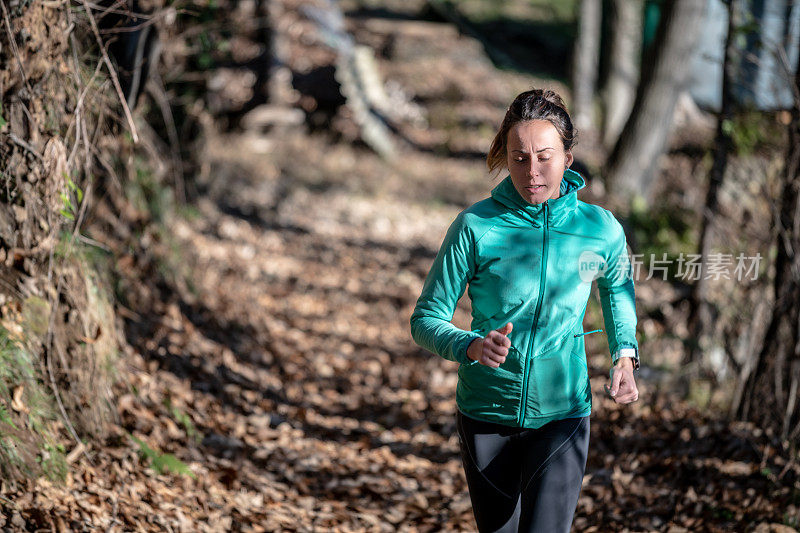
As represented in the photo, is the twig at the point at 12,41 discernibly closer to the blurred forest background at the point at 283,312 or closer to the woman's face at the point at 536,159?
the blurred forest background at the point at 283,312

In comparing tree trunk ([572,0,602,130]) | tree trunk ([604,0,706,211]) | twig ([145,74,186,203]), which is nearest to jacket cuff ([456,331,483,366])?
twig ([145,74,186,203])

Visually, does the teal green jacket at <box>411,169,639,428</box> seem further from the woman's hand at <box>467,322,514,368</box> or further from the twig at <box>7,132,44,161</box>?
the twig at <box>7,132,44,161</box>

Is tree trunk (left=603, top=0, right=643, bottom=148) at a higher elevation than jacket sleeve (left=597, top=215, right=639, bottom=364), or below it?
higher

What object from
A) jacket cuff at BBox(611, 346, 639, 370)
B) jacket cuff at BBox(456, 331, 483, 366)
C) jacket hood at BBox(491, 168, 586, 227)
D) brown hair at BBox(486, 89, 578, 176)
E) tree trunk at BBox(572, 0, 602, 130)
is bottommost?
jacket cuff at BBox(611, 346, 639, 370)

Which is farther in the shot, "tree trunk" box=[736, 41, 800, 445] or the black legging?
"tree trunk" box=[736, 41, 800, 445]

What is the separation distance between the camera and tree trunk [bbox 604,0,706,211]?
32.9 ft

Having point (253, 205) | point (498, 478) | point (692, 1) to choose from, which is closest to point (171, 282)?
point (253, 205)

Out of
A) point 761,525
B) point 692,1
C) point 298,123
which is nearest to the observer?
point 761,525

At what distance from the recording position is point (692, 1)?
32.6 feet

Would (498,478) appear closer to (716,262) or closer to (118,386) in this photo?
(118,386)

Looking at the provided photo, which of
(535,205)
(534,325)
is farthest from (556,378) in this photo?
(535,205)

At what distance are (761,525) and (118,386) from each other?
398 cm

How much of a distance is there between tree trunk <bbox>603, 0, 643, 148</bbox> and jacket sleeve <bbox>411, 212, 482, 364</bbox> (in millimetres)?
13947

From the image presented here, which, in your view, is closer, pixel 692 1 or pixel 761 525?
pixel 761 525
